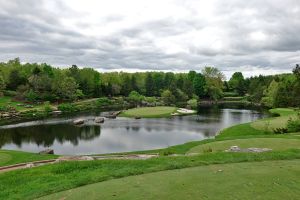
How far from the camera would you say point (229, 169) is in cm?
1478

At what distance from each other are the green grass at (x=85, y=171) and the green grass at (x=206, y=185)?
1023mm

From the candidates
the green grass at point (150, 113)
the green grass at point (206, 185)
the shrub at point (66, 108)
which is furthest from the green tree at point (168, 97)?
the green grass at point (206, 185)

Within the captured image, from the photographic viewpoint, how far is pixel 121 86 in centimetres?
13962

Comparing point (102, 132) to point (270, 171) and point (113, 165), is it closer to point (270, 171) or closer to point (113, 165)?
point (113, 165)

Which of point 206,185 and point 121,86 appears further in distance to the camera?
point 121,86

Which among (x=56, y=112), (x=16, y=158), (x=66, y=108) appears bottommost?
(x=16, y=158)

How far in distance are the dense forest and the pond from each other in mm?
40391

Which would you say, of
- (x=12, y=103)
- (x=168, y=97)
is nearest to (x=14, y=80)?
(x=12, y=103)

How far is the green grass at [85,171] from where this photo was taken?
14.3 m

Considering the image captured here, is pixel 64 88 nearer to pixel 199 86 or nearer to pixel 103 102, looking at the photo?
pixel 103 102

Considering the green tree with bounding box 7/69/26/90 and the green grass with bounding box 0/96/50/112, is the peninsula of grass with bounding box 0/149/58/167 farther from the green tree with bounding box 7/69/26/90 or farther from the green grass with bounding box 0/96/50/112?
the green tree with bounding box 7/69/26/90

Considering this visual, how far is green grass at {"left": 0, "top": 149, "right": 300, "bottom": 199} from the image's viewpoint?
46.9 feet

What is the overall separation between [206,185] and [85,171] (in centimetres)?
772

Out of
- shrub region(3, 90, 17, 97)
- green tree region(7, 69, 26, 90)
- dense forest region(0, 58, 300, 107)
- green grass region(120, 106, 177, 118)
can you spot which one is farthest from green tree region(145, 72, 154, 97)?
green grass region(120, 106, 177, 118)
